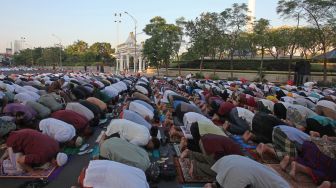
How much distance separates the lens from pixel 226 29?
112ft

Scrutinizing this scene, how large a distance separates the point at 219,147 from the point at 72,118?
3.39 m

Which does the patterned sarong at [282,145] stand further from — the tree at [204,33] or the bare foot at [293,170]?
the tree at [204,33]

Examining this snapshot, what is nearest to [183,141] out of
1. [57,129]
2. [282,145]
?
[282,145]

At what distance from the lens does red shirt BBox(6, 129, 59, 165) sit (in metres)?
5.23

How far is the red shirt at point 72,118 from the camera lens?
22.8ft

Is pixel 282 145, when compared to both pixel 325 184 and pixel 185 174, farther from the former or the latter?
pixel 185 174

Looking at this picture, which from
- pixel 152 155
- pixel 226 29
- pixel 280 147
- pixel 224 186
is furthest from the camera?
pixel 226 29

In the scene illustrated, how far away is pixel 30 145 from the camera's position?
5297 millimetres

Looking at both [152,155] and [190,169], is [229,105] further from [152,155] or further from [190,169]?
[190,169]

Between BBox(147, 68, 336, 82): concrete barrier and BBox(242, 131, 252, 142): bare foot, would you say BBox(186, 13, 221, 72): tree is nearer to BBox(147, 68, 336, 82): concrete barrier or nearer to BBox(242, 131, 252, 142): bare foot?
BBox(147, 68, 336, 82): concrete barrier

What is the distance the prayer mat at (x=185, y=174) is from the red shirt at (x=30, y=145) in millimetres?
2165

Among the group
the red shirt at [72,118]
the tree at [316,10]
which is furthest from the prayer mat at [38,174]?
the tree at [316,10]

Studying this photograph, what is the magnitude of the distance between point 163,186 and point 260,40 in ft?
95.2

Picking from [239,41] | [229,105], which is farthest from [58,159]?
[239,41]
